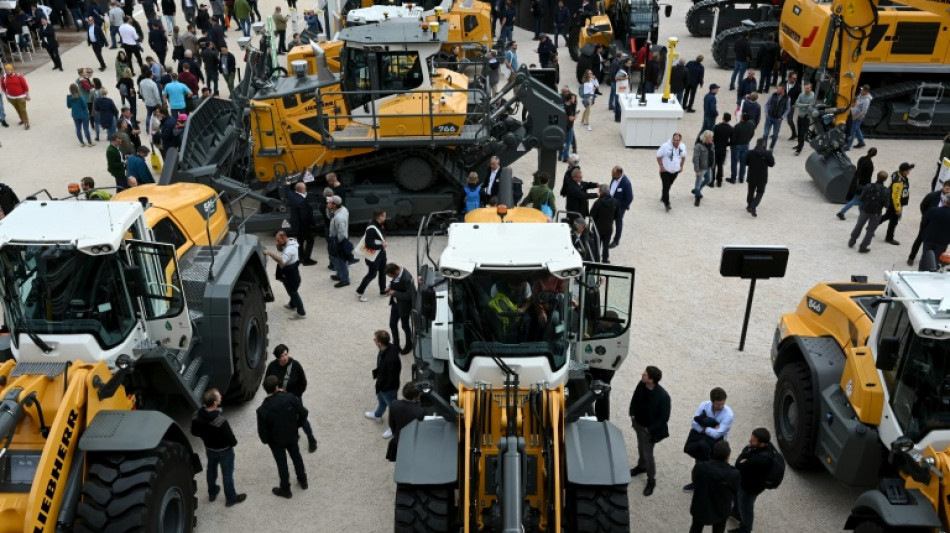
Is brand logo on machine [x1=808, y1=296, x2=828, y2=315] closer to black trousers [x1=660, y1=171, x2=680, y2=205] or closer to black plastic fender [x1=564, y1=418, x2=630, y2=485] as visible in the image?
black plastic fender [x1=564, y1=418, x2=630, y2=485]

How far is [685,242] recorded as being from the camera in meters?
14.2

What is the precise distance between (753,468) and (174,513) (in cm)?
507

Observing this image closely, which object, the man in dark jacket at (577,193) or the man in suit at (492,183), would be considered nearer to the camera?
the man in dark jacket at (577,193)

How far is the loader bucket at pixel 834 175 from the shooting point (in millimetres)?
15438

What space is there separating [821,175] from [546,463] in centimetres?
1114

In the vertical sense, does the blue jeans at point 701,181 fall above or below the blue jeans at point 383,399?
above

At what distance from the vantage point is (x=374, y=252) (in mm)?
12016

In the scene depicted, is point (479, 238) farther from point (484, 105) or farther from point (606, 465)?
point (484, 105)

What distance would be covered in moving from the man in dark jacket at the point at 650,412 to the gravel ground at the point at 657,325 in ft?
1.75

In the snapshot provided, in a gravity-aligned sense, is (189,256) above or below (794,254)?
above

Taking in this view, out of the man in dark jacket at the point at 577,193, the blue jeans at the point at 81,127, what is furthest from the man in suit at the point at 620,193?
the blue jeans at the point at 81,127

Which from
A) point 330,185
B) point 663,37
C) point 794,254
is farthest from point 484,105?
point 663,37

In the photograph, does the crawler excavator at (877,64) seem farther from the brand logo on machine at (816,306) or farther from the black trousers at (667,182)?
the brand logo on machine at (816,306)

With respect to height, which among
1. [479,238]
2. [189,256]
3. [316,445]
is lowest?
[316,445]
